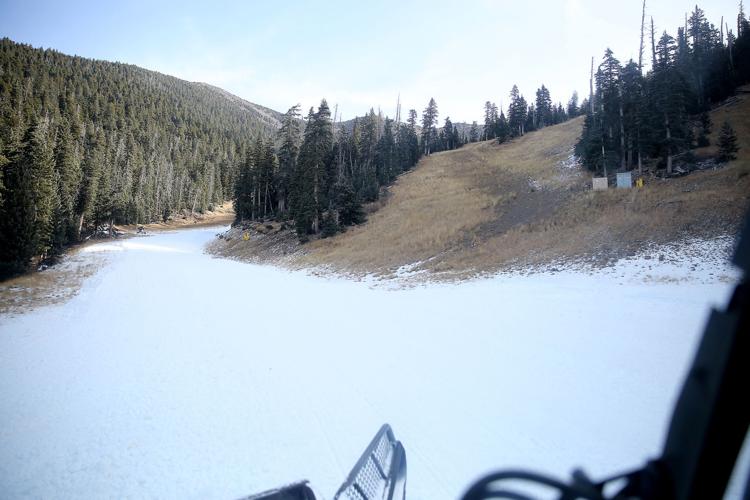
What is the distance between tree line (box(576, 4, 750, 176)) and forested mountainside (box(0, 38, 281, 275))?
46.7 meters

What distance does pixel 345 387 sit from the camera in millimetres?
7598

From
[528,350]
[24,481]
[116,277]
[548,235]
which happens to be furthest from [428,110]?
[24,481]

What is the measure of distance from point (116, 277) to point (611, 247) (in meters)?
30.5

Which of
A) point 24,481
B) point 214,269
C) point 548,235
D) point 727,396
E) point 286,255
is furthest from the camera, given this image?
point 286,255

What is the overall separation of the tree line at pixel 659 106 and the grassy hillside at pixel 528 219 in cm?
235

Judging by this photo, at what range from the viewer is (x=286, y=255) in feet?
120

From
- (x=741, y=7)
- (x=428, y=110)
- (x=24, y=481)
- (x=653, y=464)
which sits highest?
(x=741, y=7)

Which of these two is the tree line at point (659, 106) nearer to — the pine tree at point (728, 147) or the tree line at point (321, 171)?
the pine tree at point (728, 147)

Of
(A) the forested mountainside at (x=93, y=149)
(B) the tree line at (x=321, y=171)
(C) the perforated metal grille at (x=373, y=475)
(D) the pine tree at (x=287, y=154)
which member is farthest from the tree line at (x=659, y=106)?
(A) the forested mountainside at (x=93, y=149)

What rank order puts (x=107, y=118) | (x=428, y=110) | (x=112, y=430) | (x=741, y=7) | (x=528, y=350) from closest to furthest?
(x=112, y=430) < (x=528, y=350) < (x=741, y=7) < (x=428, y=110) < (x=107, y=118)

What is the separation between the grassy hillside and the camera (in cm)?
1861

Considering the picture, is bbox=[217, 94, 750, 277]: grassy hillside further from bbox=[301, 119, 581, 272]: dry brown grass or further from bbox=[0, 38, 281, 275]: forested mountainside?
bbox=[0, 38, 281, 275]: forested mountainside

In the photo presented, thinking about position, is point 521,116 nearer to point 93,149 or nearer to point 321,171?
point 321,171

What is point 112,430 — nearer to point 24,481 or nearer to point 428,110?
point 24,481
